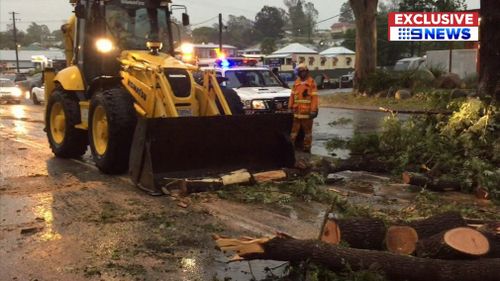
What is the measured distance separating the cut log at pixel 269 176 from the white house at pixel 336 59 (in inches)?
2218

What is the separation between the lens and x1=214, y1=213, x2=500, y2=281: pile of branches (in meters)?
4.25

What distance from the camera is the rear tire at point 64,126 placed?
10.9 metres

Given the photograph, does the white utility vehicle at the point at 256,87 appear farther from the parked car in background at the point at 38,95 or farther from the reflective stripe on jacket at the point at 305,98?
the parked car in background at the point at 38,95

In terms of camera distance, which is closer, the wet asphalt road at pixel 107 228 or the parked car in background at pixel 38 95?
the wet asphalt road at pixel 107 228

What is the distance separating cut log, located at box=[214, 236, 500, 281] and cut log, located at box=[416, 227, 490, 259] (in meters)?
0.07

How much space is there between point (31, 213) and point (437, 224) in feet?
16.2

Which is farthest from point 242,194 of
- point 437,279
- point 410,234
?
point 437,279

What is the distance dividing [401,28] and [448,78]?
7.45 metres

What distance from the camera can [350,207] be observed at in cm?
693

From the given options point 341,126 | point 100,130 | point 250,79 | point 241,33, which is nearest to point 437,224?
point 100,130

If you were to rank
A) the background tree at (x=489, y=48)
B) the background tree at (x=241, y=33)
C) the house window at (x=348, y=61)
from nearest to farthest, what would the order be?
1. the background tree at (x=489, y=48)
2. the house window at (x=348, y=61)
3. the background tree at (x=241, y=33)

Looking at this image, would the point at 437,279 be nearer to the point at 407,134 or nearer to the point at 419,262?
the point at 419,262

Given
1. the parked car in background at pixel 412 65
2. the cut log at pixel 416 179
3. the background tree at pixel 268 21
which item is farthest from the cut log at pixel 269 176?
the background tree at pixel 268 21

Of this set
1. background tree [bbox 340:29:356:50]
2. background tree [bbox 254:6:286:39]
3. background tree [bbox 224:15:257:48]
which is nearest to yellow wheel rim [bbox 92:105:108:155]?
background tree [bbox 340:29:356:50]
